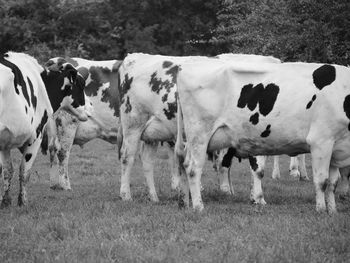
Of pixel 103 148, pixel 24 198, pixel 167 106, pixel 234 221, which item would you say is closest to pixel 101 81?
pixel 167 106

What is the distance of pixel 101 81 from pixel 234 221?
708 centimetres

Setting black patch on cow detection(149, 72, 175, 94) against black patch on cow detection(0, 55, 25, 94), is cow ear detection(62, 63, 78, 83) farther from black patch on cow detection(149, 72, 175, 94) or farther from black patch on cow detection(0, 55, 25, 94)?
black patch on cow detection(0, 55, 25, 94)

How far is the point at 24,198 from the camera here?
424 inches

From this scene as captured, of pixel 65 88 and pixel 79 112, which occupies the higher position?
pixel 65 88

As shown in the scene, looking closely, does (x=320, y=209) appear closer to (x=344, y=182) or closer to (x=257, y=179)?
(x=257, y=179)

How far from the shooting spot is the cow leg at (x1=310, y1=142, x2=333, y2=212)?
9.81 metres

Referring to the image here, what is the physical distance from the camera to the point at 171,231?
8.09 m

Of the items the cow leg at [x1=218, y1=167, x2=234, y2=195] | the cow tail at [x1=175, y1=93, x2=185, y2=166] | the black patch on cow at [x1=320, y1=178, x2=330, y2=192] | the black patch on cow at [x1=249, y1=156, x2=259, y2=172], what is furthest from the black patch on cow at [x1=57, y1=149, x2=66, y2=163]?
the black patch on cow at [x1=320, y1=178, x2=330, y2=192]

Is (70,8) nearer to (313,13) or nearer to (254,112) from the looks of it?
(313,13)

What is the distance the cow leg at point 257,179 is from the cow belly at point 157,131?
157 cm

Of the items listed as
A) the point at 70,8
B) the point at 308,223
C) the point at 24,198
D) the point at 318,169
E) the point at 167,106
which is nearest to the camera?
the point at 308,223

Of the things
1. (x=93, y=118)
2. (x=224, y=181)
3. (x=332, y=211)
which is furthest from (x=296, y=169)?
(x=332, y=211)

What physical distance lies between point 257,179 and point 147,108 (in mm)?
2407

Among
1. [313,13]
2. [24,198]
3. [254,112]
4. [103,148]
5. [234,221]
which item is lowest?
[103,148]
